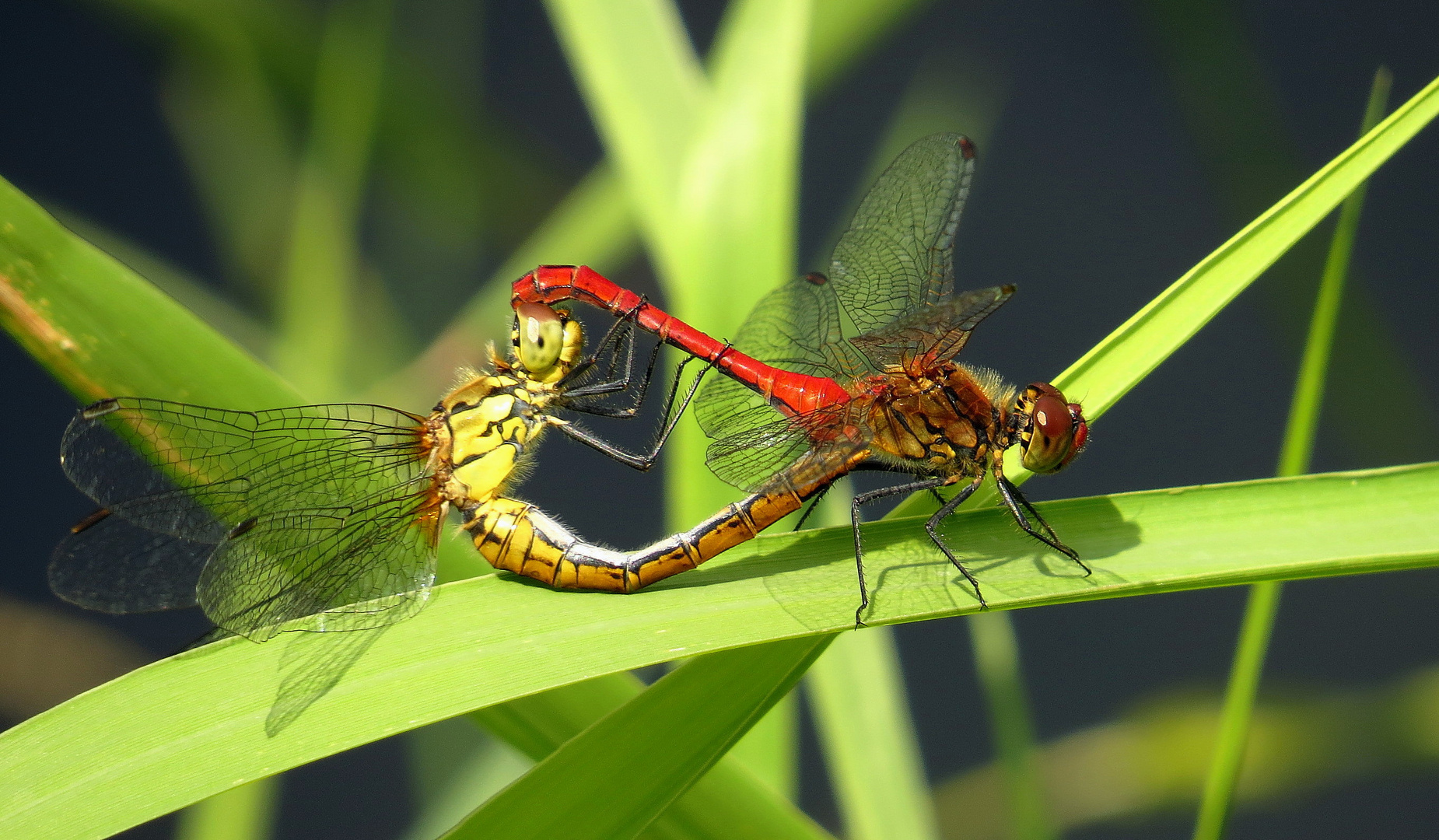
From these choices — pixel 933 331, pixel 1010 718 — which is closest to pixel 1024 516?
pixel 933 331

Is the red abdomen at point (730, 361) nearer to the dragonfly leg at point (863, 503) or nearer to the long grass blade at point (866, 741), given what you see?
the dragonfly leg at point (863, 503)

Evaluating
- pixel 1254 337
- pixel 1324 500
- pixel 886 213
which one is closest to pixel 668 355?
pixel 886 213

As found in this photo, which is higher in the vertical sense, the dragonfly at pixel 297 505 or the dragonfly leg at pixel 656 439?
the dragonfly leg at pixel 656 439

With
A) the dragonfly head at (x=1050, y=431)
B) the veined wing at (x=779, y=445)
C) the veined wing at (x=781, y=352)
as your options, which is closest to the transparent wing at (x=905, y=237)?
the veined wing at (x=781, y=352)

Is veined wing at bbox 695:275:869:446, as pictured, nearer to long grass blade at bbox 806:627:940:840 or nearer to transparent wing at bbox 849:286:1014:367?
transparent wing at bbox 849:286:1014:367

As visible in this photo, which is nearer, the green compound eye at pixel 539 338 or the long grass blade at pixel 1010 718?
the green compound eye at pixel 539 338

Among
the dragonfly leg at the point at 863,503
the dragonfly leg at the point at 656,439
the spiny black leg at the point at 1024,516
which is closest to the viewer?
the dragonfly leg at the point at 863,503

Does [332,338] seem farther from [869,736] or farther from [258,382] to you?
[869,736]

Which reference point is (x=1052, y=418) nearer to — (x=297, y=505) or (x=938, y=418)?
(x=938, y=418)
